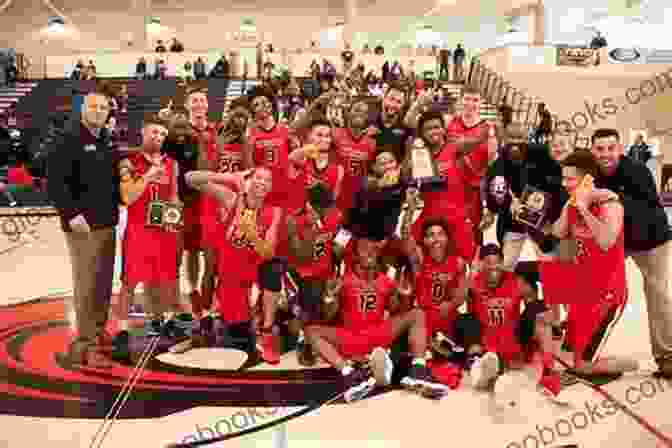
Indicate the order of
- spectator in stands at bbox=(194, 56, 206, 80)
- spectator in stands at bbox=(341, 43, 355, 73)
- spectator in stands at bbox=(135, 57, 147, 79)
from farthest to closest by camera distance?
1. spectator in stands at bbox=(194, 56, 206, 80)
2. spectator in stands at bbox=(135, 57, 147, 79)
3. spectator in stands at bbox=(341, 43, 355, 73)

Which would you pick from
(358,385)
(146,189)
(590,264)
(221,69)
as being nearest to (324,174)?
(146,189)

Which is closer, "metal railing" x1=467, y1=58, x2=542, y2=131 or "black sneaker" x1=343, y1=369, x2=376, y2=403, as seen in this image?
"black sneaker" x1=343, y1=369, x2=376, y2=403

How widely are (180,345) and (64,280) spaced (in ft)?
10.7

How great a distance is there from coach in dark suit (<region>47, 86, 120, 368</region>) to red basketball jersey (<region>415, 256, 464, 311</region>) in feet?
6.95

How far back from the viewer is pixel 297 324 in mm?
4605

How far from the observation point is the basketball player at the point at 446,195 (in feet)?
15.0

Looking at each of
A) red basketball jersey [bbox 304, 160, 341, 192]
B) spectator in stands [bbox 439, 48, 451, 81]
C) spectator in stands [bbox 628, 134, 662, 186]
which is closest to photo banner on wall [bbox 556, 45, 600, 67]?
spectator in stands [bbox 439, 48, 451, 81]

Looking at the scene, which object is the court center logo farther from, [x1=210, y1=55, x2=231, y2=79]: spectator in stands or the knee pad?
the knee pad

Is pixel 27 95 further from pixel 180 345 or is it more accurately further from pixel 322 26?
pixel 180 345

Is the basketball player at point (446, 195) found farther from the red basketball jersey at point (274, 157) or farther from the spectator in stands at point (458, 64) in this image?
the spectator in stands at point (458, 64)

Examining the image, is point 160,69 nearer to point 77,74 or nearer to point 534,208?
point 77,74

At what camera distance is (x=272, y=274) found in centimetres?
426

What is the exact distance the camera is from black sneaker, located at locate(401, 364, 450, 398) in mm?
3688

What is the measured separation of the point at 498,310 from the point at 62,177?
2931 mm
